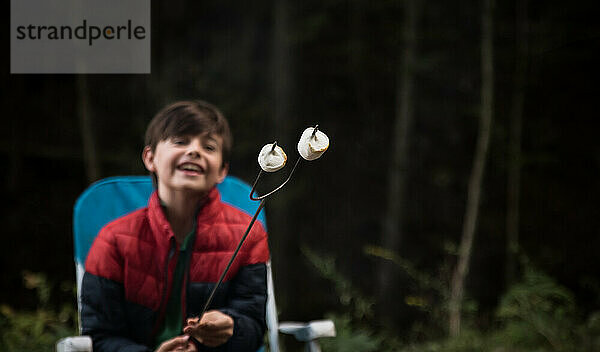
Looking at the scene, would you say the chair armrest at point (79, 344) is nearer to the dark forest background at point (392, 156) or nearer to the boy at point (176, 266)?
the boy at point (176, 266)

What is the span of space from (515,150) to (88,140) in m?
1.59

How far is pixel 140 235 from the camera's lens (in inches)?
49.3

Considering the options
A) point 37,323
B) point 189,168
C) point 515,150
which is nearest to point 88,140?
point 37,323

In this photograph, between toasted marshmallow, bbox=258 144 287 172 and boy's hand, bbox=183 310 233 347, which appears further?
boy's hand, bbox=183 310 233 347

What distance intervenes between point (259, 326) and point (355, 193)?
1303 millimetres

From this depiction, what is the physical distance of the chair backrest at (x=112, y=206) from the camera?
4.60ft

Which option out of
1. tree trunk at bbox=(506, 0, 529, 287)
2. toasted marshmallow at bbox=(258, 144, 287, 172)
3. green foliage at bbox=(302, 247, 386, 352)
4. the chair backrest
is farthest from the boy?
tree trunk at bbox=(506, 0, 529, 287)

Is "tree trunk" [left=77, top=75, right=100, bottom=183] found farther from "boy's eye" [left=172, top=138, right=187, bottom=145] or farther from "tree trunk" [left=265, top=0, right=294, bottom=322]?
"boy's eye" [left=172, top=138, right=187, bottom=145]

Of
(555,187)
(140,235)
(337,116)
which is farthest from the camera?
(555,187)

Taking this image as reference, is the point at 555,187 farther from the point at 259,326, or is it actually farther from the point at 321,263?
the point at 259,326

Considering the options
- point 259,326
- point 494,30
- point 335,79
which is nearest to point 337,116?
point 335,79

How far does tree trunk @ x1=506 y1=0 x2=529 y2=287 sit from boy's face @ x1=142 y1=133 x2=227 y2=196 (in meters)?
1.63

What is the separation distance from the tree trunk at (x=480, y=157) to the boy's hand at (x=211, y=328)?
4.48 feet

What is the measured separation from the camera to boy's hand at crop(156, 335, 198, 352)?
1.18 metres
